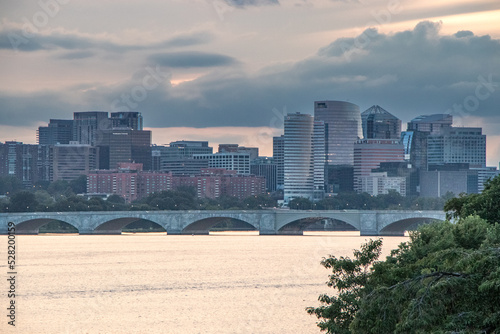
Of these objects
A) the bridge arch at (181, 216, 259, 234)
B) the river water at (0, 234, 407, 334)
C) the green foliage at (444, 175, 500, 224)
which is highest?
the green foliage at (444, 175, 500, 224)

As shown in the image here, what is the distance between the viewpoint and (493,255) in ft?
57.2

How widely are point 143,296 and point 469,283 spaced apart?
30.8 m

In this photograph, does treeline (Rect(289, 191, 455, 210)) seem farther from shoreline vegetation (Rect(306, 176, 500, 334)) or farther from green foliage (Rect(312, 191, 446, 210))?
shoreline vegetation (Rect(306, 176, 500, 334))

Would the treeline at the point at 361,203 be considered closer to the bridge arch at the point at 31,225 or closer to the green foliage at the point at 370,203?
the green foliage at the point at 370,203

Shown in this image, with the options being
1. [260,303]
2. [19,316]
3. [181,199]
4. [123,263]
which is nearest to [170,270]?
[123,263]

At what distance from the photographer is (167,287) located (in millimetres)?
50188

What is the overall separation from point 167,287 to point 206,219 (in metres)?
57.8

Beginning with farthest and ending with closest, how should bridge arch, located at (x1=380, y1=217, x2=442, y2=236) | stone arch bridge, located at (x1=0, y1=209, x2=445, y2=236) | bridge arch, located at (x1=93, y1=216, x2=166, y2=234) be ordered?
bridge arch, located at (x1=93, y1=216, x2=166, y2=234) → stone arch bridge, located at (x1=0, y1=209, x2=445, y2=236) → bridge arch, located at (x1=380, y1=217, x2=442, y2=236)

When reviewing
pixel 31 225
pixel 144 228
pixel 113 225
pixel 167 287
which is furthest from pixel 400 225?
pixel 167 287

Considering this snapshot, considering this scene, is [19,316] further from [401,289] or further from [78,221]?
[78,221]

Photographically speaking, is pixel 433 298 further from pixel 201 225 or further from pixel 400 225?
pixel 201 225

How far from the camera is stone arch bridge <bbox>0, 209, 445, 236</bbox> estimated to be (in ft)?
340

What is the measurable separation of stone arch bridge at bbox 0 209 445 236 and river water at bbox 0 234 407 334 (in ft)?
59.6

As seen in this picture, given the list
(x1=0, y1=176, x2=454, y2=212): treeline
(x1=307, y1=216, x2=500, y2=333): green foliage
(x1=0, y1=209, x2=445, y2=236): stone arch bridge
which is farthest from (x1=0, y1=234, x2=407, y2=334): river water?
(x1=0, y1=176, x2=454, y2=212): treeline
